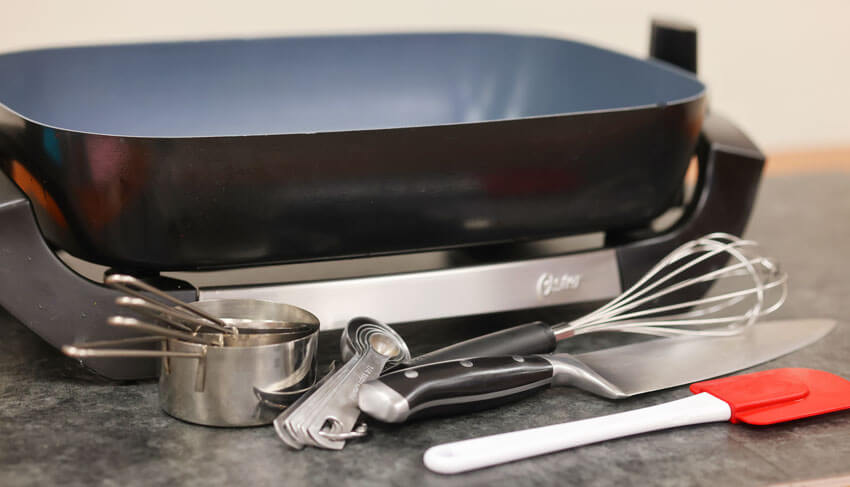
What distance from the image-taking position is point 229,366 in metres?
0.50

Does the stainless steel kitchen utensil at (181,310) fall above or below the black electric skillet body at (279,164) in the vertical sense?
below

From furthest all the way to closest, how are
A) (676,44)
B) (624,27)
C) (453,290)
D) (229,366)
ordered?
(624,27)
(676,44)
(453,290)
(229,366)

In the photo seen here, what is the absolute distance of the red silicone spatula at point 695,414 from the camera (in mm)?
493

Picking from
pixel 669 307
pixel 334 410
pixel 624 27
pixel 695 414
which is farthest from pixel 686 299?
pixel 624 27

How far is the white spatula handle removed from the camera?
0.49 metres

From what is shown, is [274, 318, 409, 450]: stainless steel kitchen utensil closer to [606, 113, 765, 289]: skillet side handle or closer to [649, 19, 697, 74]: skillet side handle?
[606, 113, 765, 289]: skillet side handle

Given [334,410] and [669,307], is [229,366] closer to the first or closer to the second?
[334,410]

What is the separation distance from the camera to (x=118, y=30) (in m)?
1.09

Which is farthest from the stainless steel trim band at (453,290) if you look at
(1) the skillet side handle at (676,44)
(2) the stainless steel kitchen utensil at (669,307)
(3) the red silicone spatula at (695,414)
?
(1) the skillet side handle at (676,44)

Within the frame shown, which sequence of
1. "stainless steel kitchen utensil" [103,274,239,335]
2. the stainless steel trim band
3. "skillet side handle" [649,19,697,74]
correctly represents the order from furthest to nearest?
"skillet side handle" [649,19,697,74] → the stainless steel trim band → "stainless steel kitchen utensil" [103,274,239,335]

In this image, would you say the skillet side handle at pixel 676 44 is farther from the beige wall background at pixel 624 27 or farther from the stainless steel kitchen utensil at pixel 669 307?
the beige wall background at pixel 624 27

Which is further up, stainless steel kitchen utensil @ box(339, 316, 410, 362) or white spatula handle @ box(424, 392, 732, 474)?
stainless steel kitchen utensil @ box(339, 316, 410, 362)

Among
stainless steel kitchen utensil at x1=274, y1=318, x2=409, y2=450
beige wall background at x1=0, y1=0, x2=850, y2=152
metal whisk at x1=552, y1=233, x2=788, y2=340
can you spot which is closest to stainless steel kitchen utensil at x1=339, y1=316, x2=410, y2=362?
stainless steel kitchen utensil at x1=274, y1=318, x2=409, y2=450

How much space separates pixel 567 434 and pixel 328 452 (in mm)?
126
